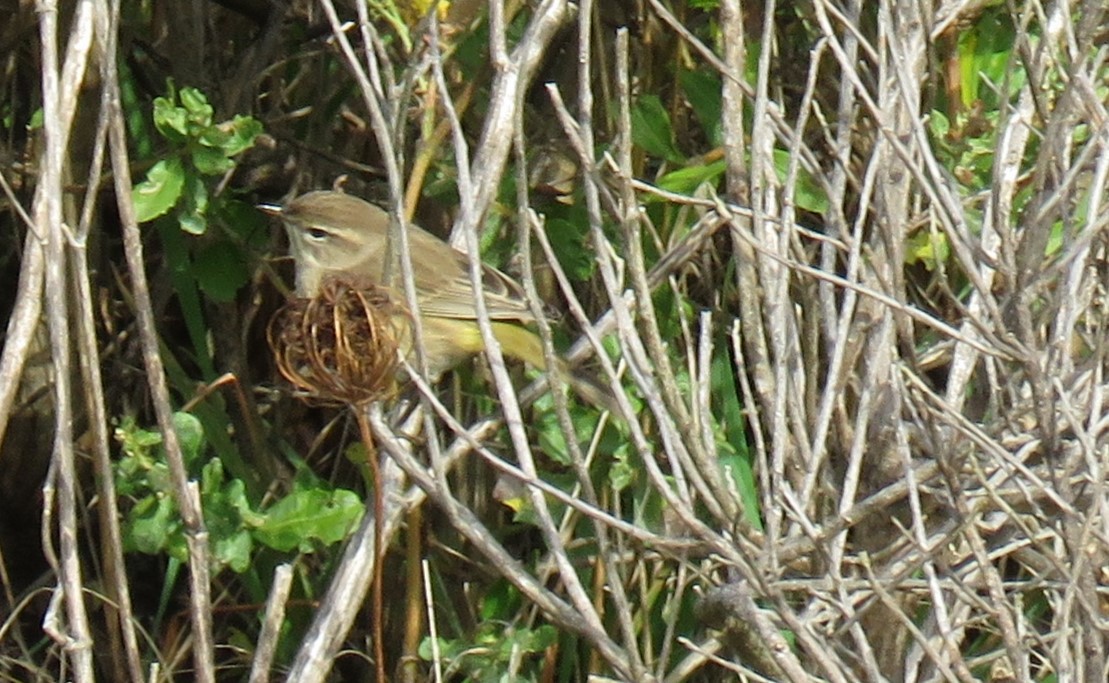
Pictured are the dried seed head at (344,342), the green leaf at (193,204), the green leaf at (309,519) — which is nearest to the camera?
the dried seed head at (344,342)

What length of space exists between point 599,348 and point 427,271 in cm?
174

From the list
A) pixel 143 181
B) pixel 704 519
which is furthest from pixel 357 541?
pixel 143 181

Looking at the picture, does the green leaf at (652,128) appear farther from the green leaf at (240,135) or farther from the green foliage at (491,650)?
the green foliage at (491,650)

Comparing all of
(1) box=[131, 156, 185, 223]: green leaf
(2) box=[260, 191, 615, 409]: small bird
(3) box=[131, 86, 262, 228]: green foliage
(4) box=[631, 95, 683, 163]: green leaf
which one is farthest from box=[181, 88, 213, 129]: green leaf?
(4) box=[631, 95, 683, 163]: green leaf

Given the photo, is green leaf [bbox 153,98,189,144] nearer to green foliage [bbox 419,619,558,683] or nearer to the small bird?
the small bird

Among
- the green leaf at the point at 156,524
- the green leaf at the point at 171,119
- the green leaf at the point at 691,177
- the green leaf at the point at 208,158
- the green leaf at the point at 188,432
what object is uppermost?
the green leaf at the point at 171,119

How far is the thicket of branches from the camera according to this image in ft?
8.39

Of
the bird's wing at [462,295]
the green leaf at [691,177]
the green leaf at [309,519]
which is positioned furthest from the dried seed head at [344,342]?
the bird's wing at [462,295]

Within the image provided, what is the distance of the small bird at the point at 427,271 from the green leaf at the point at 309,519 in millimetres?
531

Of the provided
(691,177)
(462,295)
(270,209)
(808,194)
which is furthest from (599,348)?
(462,295)

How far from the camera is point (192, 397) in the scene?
375 cm

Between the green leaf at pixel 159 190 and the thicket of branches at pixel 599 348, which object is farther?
the green leaf at pixel 159 190

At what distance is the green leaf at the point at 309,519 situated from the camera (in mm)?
3314

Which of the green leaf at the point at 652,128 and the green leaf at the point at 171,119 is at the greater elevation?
the green leaf at the point at 171,119
